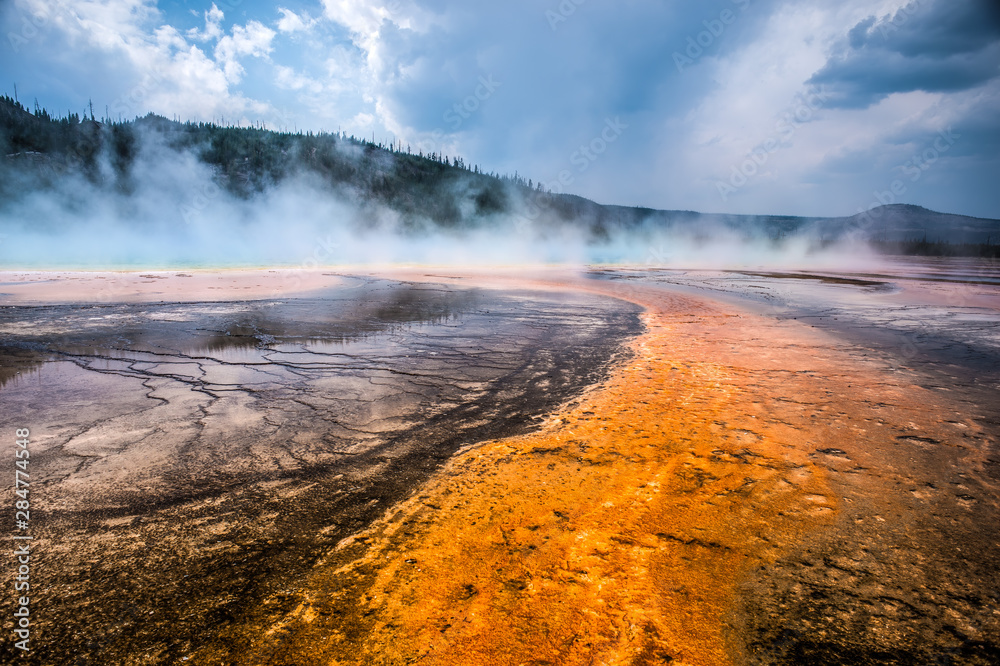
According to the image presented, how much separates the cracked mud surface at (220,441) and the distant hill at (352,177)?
59215 mm

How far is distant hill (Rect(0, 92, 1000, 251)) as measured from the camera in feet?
167

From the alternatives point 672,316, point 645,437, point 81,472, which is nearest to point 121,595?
point 81,472

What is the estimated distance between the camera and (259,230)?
47.1 m

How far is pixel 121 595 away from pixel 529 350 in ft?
13.2

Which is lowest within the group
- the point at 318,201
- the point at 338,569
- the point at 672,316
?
the point at 338,569

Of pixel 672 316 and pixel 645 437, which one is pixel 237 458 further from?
pixel 672 316

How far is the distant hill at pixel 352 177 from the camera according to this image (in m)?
51.0

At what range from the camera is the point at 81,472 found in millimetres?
2238

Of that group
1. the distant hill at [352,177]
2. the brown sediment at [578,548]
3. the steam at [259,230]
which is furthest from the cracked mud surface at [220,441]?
the distant hill at [352,177]

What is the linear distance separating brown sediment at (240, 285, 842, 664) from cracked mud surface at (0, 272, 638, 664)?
0.19 m

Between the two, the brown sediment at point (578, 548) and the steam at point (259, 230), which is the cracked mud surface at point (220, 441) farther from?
the steam at point (259, 230)

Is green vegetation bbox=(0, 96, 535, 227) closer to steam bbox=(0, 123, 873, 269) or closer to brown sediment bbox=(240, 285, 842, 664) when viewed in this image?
steam bbox=(0, 123, 873, 269)

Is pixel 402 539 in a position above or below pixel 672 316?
below

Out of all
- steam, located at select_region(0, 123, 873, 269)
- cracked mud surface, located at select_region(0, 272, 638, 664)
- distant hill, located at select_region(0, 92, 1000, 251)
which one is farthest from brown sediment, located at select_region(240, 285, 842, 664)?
distant hill, located at select_region(0, 92, 1000, 251)
